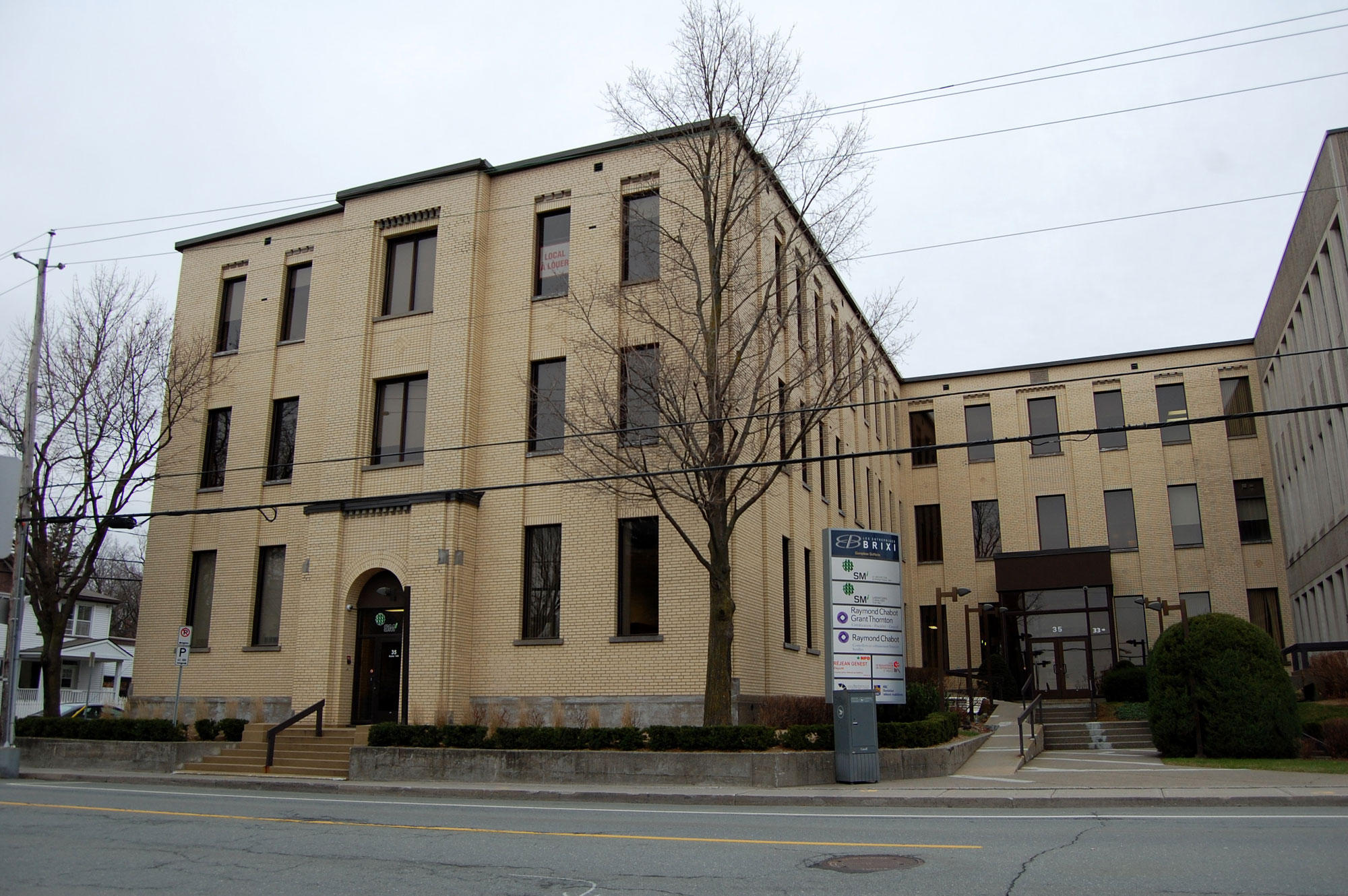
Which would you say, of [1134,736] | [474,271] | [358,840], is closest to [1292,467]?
[1134,736]

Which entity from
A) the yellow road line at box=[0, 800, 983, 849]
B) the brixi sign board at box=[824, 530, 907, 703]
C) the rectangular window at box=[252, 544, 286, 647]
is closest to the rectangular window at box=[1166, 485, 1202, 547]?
the brixi sign board at box=[824, 530, 907, 703]

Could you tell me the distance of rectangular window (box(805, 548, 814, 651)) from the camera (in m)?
25.7

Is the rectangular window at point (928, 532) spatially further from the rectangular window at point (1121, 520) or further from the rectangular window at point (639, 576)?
the rectangular window at point (639, 576)

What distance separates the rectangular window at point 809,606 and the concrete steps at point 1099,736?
5981 millimetres

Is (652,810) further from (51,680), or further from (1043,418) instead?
(1043,418)

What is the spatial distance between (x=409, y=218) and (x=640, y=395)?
973 centimetres

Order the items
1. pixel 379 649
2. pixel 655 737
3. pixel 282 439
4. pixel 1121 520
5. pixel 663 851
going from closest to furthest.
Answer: pixel 663 851 → pixel 655 737 → pixel 379 649 → pixel 282 439 → pixel 1121 520

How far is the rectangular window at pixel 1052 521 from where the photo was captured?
3956cm

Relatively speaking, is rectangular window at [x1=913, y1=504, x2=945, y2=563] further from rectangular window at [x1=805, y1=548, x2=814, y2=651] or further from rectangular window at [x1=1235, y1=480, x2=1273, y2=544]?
rectangular window at [x1=805, y1=548, x2=814, y2=651]

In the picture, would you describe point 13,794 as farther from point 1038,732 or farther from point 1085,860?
point 1038,732

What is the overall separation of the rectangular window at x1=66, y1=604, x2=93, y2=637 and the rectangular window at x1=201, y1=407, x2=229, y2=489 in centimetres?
3629

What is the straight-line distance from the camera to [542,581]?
75.2 feet

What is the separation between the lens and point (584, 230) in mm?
24203

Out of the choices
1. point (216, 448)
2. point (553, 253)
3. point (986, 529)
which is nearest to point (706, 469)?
point (553, 253)
